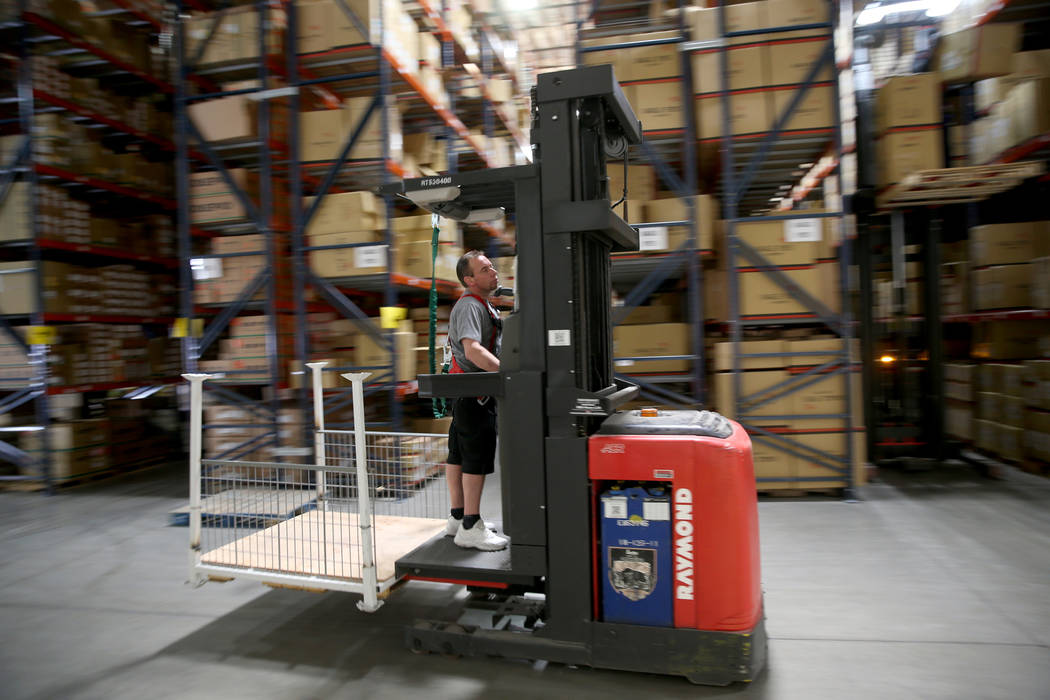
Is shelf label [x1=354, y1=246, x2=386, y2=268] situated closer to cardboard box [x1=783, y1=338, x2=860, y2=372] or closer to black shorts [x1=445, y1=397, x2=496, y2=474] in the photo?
black shorts [x1=445, y1=397, x2=496, y2=474]

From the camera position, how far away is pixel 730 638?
8.87ft

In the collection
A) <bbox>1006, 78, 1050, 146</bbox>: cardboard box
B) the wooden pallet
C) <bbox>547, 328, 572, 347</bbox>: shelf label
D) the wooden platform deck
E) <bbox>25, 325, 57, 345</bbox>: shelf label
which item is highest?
<bbox>1006, 78, 1050, 146</bbox>: cardboard box

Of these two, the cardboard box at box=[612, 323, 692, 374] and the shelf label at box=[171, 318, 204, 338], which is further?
the shelf label at box=[171, 318, 204, 338]

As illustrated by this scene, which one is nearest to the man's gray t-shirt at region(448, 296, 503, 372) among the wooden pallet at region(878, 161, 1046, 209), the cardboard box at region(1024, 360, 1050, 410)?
the wooden pallet at region(878, 161, 1046, 209)

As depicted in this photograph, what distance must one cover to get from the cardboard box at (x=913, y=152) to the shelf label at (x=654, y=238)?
104 inches

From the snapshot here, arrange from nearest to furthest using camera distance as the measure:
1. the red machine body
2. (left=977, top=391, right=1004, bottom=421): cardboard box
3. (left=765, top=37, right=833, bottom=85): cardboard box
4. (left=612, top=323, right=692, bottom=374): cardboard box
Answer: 1. the red machine body
2. (left=765, top=37, right=833, bottom=85): cardboard box
3. (left=612, top=323, right=692, bottom=374): cardboard box
4. (left=977, top=391, right=1004, bottom=421): cardboard box

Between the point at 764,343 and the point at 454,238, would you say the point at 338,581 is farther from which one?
the point at 454,238

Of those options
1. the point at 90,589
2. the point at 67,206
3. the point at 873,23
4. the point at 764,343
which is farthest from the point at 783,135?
the point at 67,206

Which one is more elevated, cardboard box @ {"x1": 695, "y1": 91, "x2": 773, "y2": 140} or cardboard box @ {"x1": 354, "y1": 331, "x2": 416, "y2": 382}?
cardboard box @ {"x1": 695, "y1": 91, "x2": 773, "y2": 140}

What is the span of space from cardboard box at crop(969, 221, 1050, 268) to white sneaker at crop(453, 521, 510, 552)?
7.16 metres

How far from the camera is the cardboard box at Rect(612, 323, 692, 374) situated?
6535 millimetres

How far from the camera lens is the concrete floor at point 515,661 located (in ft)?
9.59

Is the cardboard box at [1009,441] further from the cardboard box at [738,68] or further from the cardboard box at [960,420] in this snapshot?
the cardboard box at [738,68]

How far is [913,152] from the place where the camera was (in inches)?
263
